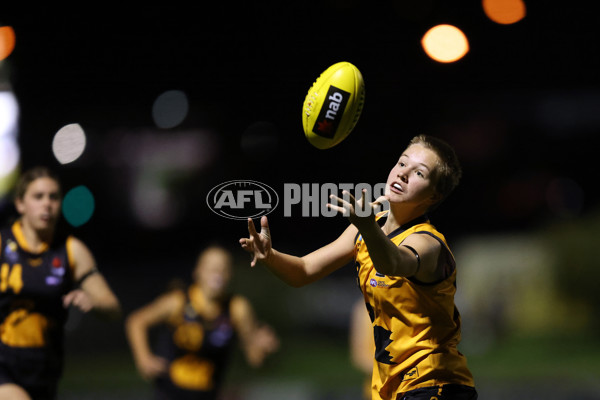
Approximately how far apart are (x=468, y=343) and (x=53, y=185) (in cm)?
911

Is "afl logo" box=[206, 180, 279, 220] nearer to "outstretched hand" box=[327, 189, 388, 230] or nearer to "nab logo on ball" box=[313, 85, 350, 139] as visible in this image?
"nab logo on ball" box=[313, 85, 350, 139]

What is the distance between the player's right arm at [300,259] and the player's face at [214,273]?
2566 millimetres

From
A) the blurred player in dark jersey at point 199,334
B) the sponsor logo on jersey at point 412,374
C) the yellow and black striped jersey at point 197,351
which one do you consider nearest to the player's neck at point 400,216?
the sponsor logo on jersey at point 412,374

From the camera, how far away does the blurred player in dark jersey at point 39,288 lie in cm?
427

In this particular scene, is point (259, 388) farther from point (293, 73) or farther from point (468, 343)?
point (293, 73)

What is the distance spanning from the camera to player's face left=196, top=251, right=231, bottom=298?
5.73 m

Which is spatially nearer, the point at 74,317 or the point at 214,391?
the point at 214,391

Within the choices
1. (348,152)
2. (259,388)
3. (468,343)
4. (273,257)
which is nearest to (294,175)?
(348,152)

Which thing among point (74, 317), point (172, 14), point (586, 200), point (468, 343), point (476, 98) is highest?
point (172, 14)

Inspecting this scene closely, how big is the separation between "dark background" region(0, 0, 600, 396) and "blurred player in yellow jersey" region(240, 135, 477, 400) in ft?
24.5

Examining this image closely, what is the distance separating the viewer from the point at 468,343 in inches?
474

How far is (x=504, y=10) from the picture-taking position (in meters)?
12.2

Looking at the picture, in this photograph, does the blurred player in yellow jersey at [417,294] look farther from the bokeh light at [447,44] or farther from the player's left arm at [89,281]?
the bokeh light at [447,44]

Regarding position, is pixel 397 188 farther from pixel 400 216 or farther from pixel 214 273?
pixel 214 273
